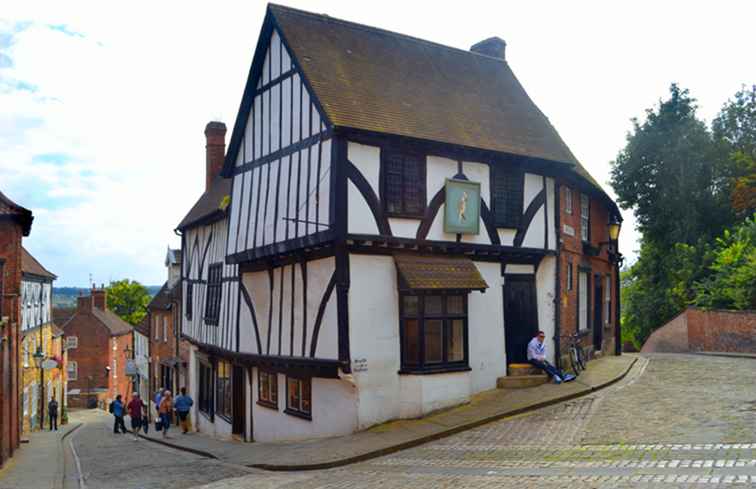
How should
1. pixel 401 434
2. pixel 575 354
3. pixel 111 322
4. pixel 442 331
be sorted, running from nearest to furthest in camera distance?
pixel 401 434 < pixel 442 331 < pixel 575 354 < pixel 111 322

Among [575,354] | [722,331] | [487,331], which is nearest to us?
[487,331]

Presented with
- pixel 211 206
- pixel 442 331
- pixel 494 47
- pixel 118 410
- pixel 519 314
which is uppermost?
pixel 494 47

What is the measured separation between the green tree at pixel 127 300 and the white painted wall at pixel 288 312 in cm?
6781

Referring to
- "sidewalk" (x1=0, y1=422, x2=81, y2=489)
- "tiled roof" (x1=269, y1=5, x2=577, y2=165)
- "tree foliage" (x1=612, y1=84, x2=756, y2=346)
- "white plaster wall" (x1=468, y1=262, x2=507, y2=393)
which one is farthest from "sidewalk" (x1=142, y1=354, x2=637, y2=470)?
"tree foliage" (x1=612, y1=84, x2=756, y2=346)

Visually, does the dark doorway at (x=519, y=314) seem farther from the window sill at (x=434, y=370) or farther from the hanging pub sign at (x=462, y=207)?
the window sill at (x=434, y=370)

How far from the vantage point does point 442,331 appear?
17.1 meters

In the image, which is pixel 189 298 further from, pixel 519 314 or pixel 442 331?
pixel 442 331

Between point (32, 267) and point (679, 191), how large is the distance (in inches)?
1211

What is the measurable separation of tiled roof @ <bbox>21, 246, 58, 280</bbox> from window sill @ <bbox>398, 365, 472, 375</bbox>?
74.9 ft

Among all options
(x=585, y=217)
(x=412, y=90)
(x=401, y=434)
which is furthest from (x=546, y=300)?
(x=401, y=434)

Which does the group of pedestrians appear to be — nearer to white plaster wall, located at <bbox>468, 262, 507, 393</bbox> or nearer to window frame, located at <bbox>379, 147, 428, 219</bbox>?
white plaster wall, located at <bbox>468, 262, 507, 393</bbox>

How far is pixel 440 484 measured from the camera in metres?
11.0

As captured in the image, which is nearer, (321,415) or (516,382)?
(321,415)

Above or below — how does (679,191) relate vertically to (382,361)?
above
